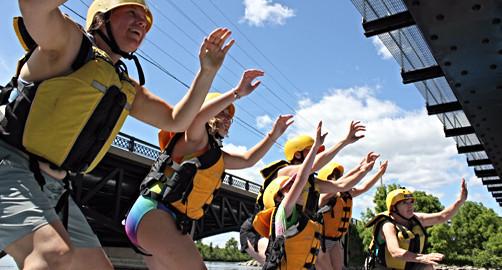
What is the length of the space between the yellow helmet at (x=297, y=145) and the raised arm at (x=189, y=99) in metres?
3.67

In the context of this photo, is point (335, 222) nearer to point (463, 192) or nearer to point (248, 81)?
point (463, 192)

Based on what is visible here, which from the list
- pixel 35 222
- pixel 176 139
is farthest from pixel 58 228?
pixel 176 139

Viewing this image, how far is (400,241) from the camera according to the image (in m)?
7.02

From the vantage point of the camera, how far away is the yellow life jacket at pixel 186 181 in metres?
3.45

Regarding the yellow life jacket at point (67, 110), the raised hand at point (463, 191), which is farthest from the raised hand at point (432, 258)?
the yellow life jacket at point (67, 110)

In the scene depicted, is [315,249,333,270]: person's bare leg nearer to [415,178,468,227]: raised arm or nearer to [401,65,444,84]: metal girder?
[415,178,468,227]: raised arm

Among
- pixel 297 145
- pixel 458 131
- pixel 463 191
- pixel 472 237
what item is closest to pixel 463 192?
pixel 463 191

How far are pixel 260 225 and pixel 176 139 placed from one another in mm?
2146

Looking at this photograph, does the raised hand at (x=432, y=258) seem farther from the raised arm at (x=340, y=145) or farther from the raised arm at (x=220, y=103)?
the raised arm at (x=220, y=103)

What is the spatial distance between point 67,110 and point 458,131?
6095 mm

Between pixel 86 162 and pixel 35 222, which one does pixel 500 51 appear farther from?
pixel 35 222

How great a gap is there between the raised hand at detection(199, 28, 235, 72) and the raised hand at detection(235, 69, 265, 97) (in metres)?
0.76

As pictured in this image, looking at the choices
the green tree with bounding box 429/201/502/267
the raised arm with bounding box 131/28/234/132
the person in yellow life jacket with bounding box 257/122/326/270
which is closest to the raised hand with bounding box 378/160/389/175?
the person in yellow life jacket with bounding box 257/122/326/270

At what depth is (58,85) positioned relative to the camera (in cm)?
227
